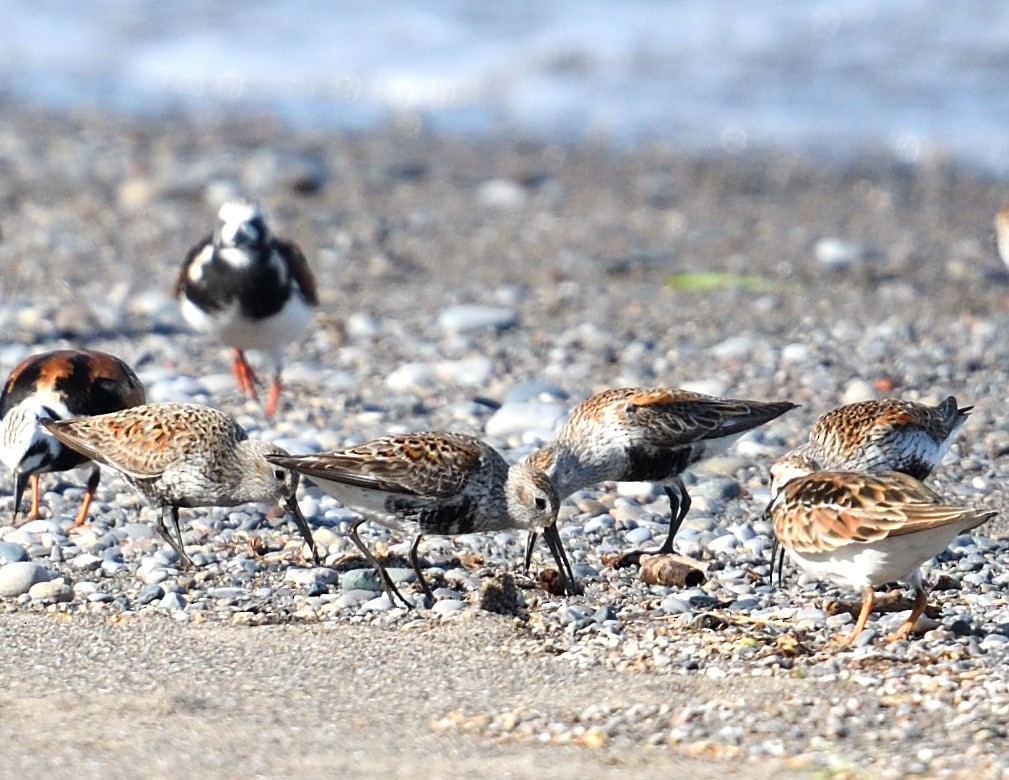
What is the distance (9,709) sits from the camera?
4461mm

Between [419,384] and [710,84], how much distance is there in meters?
9.14

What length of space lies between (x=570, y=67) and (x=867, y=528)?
42.7ft

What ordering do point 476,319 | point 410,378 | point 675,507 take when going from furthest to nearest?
point 476,319
point 410,378
point 675,507

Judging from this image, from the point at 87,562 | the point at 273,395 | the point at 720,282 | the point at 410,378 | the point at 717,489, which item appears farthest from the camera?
the point at 720,282

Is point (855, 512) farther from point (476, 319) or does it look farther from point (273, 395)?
point (476, 319)

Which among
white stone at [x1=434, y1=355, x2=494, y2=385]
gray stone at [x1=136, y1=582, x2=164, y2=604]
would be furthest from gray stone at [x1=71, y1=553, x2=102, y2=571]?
white stone at [x1=434, y1=355, x2=494, y2=385]

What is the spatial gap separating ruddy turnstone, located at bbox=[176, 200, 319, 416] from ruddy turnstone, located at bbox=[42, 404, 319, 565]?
87.8 inches

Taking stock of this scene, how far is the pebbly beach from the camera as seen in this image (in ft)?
14.1

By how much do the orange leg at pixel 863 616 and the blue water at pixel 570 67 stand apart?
9777 mm

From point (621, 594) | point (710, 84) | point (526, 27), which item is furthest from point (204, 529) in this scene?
point (526, 27)

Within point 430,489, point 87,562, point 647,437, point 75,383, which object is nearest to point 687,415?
point 647,437

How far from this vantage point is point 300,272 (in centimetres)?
880

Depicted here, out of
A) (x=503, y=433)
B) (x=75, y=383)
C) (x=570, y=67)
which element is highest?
(x=570, y=67)

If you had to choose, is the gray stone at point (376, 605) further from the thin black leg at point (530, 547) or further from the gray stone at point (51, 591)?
the gray stone at point (51, 591)
